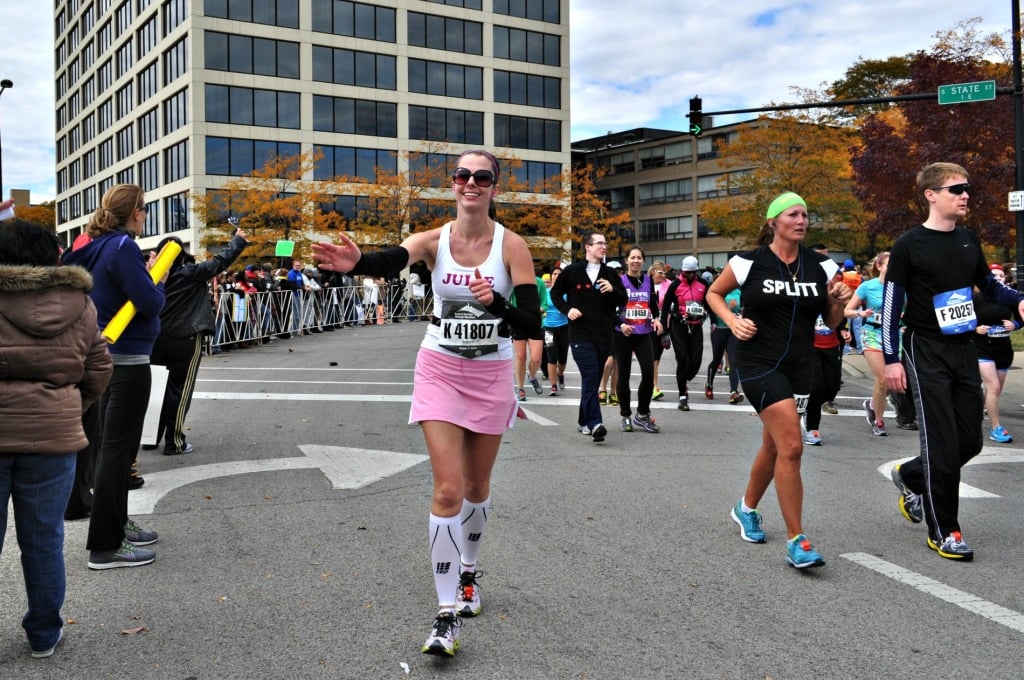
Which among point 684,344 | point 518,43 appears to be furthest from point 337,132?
point 684,344

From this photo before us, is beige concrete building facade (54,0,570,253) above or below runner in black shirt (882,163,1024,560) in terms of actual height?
above

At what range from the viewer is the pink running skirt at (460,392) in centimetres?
403

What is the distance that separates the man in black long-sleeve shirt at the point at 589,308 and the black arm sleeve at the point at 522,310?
5364mm

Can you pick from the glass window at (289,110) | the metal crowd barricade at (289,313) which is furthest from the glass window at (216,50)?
the metal crowd barricade at (289,313)

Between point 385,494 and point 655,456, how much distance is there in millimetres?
2781

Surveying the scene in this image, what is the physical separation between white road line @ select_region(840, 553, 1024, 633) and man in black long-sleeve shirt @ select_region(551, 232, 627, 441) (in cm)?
445

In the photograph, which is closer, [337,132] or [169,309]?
[169,309]

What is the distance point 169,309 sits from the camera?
7.91 m

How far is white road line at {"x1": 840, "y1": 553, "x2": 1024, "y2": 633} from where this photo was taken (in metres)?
4.20

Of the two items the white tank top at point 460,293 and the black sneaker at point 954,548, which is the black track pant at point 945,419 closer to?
the black sneaker at point 954,548

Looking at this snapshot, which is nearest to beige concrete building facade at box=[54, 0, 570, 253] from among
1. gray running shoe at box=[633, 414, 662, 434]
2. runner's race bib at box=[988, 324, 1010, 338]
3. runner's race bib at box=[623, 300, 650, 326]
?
runner's race bib at box=[623, 300, 650, 326]

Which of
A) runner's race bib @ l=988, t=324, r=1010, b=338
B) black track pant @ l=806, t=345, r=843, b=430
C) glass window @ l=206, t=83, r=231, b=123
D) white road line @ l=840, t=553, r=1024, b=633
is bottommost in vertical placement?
white road line @ l=840, t=553, r=1024, b=633

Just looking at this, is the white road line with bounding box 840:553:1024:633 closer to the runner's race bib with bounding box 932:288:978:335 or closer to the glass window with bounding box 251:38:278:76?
the runner's race bib with bounding box 932:288:978:335

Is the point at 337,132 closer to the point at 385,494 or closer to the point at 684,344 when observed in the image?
the point at 684,344
